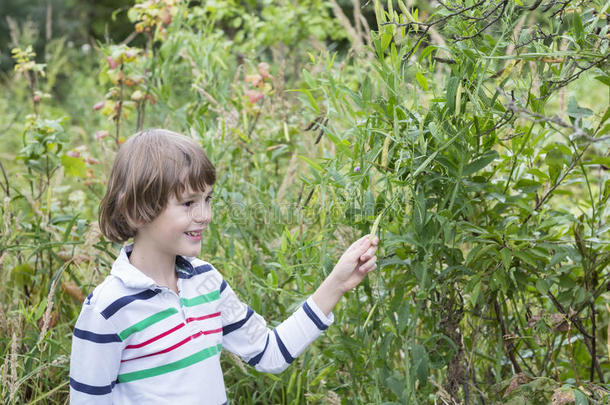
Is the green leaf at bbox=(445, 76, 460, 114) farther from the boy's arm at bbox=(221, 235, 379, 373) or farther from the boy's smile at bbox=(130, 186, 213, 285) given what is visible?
the boy's smile at bbox=(130, 186, 213, 285)

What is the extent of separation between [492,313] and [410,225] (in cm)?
48

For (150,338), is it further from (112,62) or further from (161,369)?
(112,62)

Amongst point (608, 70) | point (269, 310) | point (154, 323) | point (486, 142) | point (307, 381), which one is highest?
point (608, 70)

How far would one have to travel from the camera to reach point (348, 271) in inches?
57.8

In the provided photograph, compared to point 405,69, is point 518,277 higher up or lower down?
lower down

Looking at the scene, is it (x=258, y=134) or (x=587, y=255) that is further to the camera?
(x=258, y=134)

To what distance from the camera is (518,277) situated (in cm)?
162

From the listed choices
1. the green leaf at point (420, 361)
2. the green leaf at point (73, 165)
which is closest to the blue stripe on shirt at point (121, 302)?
the green leaf at point (420, 361)

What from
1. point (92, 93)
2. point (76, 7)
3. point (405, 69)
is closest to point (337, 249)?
point (405, 69)

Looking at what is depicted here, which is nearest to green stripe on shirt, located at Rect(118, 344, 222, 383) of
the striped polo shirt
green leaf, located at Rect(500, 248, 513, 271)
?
the striped polo shirt

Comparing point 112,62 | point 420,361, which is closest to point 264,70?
point 112,62

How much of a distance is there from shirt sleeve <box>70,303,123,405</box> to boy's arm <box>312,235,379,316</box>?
1.55 ft

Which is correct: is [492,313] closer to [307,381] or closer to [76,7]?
[307,381]

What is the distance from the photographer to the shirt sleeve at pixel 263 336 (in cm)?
157
